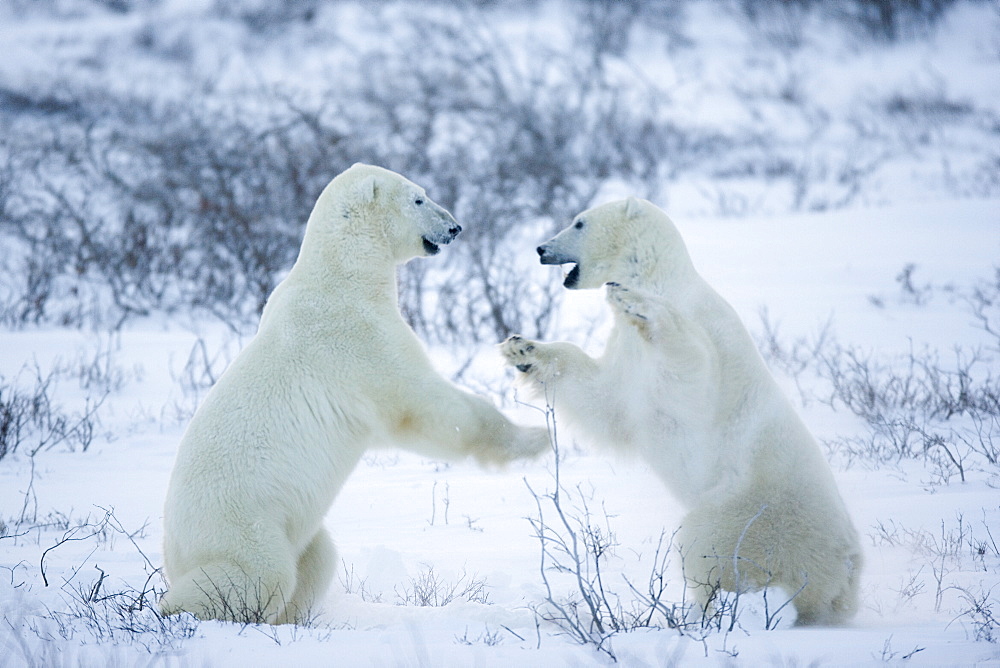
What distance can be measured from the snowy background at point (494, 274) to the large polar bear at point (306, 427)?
0.17 metres

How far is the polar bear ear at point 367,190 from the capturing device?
10.3 feet

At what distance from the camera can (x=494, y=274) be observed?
949 centimetres

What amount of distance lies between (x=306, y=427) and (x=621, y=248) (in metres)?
1.37

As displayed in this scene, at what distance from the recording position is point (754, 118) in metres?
18.7

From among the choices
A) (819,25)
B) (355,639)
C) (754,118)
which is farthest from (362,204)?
(819,25)

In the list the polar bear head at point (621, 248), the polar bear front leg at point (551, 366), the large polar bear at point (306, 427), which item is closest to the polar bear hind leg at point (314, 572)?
the large polar bear at point (306, 427)

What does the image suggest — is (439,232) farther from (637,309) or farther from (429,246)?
(637,309)

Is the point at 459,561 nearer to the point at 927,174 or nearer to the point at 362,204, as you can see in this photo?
the point at 362,204

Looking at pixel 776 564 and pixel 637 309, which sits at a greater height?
pixel 637 309

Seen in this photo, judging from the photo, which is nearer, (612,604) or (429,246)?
(612,604)

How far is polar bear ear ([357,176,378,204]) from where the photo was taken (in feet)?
10.3

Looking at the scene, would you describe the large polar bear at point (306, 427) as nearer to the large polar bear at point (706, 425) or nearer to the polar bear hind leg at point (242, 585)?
the polar bear hind leg at point (242, 585)

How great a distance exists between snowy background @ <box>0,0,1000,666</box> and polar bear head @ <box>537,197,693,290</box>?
686 millimetres

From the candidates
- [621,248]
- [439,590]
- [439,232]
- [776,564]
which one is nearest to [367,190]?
[439,232]
